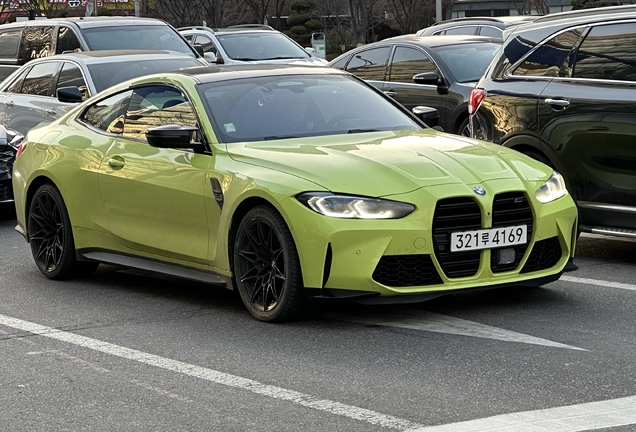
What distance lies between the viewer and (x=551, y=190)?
7.66 meters

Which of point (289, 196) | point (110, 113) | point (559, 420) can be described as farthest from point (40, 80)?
point (559, 420)

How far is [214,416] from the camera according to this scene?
5492 mm

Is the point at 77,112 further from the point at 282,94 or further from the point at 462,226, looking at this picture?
the point at 462,226

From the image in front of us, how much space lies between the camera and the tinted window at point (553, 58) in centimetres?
967

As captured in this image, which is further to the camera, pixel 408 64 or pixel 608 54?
pixel 408 64

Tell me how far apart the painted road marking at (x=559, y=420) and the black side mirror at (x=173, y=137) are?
3.29 m

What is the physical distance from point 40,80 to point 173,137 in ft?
26.5

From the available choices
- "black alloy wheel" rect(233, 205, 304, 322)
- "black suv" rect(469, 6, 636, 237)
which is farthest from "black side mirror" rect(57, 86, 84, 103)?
"black alloy wheel" rect(233, 205, 304, 322)

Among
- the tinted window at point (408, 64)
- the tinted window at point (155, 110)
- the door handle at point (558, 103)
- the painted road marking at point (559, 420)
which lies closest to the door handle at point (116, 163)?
the tinted window at point (155, 110)

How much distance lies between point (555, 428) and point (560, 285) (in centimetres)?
337

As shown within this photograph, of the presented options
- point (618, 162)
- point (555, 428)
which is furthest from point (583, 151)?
point (555, 428)

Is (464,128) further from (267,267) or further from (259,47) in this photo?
(259,47)

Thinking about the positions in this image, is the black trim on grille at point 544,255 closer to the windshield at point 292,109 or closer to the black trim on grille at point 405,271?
the black trim on grille at point 405,271

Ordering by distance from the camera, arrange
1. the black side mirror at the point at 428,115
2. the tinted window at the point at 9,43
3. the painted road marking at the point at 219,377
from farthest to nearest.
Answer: the tinted window at the point at 9,43 → the black side mirror at the point at 428,115 → the painted road marking at the point at 219,377
